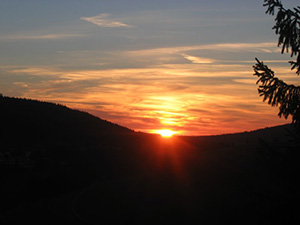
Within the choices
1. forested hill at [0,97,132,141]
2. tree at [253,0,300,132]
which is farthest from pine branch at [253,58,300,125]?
forested hill at [0,97,132,141]

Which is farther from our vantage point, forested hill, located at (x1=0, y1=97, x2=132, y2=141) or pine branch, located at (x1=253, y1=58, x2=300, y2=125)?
forested hill, located at (x1=0, y1=97, x2=132, y2=141)

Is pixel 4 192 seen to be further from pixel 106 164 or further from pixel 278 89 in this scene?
pixel 278 89

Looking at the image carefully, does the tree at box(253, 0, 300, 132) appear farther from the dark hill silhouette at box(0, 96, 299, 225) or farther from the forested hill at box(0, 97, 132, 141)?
the forested hill at box(0, 97, 132, 141)

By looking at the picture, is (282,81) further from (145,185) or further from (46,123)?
(46,123)

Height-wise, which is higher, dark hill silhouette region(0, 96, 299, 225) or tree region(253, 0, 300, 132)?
tree region(253, 0, 300, 132)

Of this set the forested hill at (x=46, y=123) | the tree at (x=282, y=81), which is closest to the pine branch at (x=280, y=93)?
the tree at (x=282, y=81)

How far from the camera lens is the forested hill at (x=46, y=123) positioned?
53112 millimetres

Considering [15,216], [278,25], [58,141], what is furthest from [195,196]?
[58,141]

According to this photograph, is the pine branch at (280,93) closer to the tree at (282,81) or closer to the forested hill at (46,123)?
the tree at (282,81)

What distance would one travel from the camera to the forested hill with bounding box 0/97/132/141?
53112mm

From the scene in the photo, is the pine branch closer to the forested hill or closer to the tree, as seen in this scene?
the tree

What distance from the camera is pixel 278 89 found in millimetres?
12836

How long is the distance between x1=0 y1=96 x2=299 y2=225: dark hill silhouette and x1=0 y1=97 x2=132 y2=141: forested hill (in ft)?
14.3

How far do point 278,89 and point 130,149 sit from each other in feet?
132
